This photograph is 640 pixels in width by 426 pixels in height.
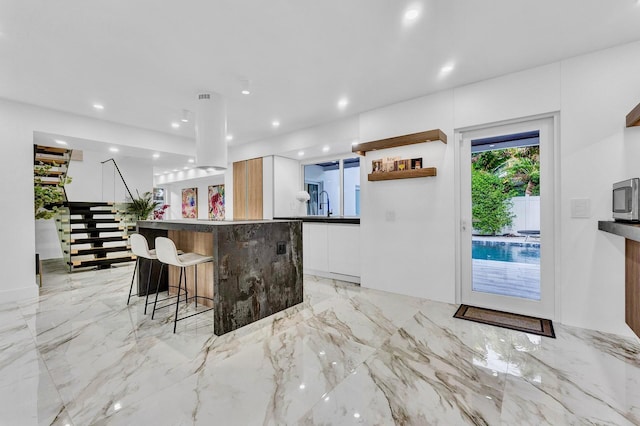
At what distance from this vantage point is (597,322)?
2650mm

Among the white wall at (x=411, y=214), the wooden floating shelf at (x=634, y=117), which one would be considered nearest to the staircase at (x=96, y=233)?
the white wall at (x=411, y=214)

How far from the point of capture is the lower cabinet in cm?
444

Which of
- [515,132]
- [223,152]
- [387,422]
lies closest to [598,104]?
[515,132]

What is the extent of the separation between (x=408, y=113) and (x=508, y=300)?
2.49m

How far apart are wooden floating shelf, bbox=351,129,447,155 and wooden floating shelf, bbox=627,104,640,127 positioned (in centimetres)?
149

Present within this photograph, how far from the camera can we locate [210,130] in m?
3.56

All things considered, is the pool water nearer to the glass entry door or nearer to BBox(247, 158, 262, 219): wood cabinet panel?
the glass entry door

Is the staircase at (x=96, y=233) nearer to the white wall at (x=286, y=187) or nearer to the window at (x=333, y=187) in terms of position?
the white wall at (x=286, y=187)

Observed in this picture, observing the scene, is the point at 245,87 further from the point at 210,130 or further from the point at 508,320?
the point at 508,320

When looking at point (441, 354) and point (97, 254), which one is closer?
point (441, 354)

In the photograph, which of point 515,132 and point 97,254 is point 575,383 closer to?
point 515,132

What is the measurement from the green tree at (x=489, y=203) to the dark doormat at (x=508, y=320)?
35.0 inches

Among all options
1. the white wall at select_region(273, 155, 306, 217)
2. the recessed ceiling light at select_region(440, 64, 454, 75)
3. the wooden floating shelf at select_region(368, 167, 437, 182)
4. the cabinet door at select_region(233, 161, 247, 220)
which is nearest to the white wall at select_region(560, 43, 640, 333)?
the recessed ceiling light at select_region(440, 64, 454, 75)

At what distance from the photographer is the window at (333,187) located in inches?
210
